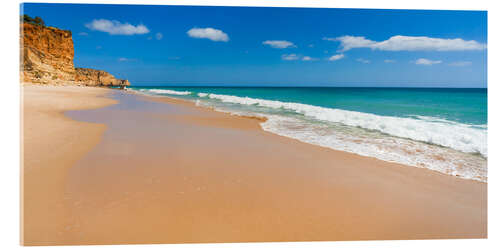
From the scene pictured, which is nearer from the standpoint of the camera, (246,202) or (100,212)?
(100,212)

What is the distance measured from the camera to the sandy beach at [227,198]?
145 cm

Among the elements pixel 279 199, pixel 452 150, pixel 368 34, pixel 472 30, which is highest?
pixel 368 34

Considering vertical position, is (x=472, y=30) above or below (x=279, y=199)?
above

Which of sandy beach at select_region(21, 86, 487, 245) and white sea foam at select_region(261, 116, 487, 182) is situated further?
white sea foam at select_region(261, 116, 487, 182)

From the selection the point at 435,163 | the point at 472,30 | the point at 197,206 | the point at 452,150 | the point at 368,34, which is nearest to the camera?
the point at 197,206

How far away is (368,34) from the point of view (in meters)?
3.06

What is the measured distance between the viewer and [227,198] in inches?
67.6

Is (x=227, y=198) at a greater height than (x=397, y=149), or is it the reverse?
(x=397, y=149)

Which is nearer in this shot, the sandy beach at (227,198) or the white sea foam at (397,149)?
the sandy beach at (227,198)

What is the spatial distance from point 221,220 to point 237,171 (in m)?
0.76

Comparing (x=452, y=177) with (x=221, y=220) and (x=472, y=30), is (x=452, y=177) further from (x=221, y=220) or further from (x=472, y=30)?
(x=221, y=220)

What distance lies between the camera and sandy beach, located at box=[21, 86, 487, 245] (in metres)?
1.45

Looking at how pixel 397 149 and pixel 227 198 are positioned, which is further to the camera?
pixel 397 149

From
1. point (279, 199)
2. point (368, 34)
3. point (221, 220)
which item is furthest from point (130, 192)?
point (368, 34)
